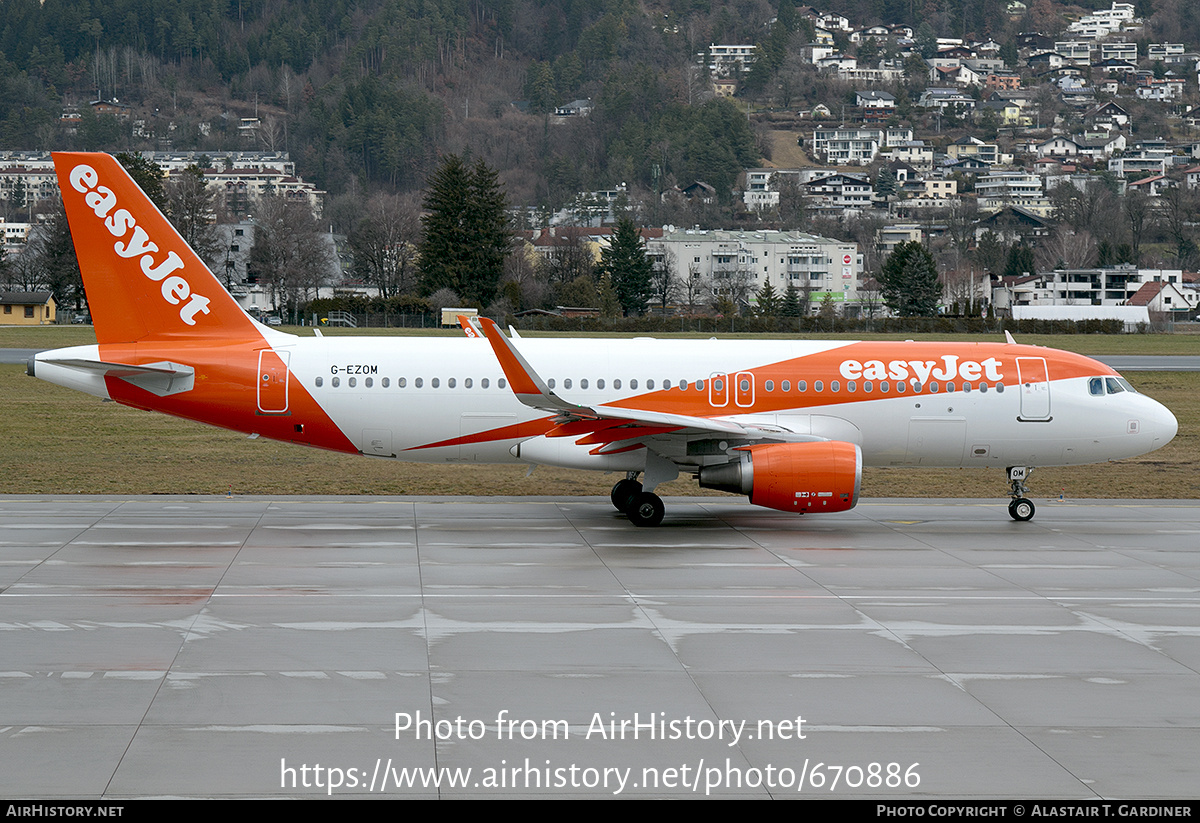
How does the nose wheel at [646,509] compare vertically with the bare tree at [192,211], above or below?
below

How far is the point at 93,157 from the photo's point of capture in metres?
23.3

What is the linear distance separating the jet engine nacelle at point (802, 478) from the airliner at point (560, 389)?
0.53 metres

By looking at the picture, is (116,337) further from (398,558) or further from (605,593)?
(605,593)

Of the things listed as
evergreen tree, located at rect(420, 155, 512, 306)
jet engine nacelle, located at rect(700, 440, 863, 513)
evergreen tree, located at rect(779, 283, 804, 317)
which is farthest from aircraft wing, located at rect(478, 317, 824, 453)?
evergreen tree, located at rect(779, 283, 804, 317)

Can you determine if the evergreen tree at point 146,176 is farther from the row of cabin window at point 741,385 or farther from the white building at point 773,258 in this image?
the row of cabin window at point 741,385

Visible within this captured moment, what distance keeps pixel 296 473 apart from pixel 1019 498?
1647 cm

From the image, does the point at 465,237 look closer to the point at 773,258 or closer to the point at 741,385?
the point at 741,385

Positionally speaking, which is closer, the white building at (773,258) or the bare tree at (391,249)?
the bare tree at (391,249)

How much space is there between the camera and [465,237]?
101m

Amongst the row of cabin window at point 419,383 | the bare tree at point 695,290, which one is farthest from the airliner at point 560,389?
the bare tree at point 695,290

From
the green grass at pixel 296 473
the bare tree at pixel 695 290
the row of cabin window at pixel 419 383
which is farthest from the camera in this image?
the bare tree at pixel 695 290

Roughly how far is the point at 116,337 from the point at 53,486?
212 inches

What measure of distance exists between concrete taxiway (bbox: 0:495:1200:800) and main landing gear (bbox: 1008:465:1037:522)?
164 centimetres

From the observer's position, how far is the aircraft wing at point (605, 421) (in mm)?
21219
